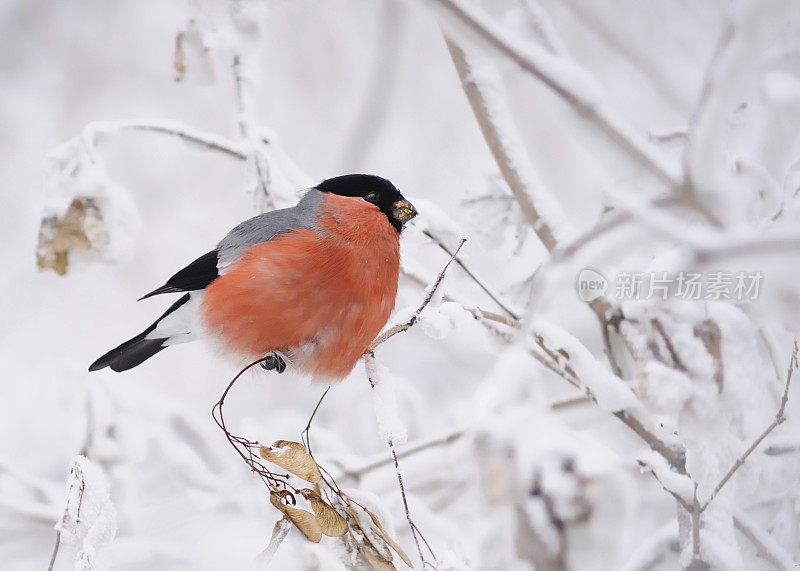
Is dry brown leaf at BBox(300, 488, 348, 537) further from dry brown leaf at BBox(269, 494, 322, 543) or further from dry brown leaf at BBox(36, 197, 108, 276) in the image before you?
dry brown leaf at BBox(36, 197, 108, 276)

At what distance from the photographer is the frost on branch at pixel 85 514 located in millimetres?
704

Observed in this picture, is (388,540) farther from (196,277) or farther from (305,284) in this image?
(196,277)

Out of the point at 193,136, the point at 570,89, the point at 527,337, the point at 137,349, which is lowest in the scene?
the point at 137,349

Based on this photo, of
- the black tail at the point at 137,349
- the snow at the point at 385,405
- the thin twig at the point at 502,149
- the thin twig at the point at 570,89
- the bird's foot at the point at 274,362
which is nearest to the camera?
the thin twig at the point at 570,89

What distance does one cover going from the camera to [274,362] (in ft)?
3.40

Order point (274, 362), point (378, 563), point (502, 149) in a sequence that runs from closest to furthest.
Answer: point (378, 563)
point (502, 149)
point (274, 362)

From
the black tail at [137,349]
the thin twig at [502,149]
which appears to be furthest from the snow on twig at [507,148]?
the black tail at [137,349]

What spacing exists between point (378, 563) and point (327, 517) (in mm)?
71

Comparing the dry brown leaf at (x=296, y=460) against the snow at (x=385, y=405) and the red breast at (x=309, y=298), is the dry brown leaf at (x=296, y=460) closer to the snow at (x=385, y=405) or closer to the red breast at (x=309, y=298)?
the snow at (x=385, y=405)

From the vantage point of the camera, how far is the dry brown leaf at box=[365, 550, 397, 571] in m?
0.70

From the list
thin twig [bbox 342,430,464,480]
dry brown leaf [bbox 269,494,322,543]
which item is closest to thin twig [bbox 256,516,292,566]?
dry brown leaf [bbox 269,494,322,543]

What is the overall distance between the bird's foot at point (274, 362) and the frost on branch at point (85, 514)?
0.35 metres

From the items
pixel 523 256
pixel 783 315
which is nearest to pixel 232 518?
pixel 523 256

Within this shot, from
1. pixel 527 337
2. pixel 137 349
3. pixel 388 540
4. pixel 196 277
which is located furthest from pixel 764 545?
pixel 137 349
